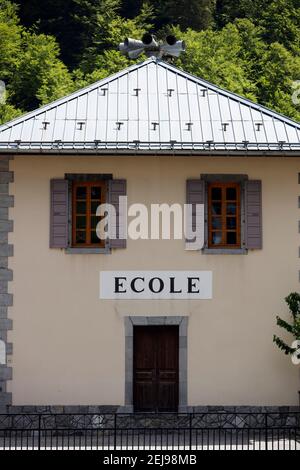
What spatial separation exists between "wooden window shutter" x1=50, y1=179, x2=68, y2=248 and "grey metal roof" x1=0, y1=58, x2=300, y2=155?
860mm

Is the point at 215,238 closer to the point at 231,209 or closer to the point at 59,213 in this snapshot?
the point at 231,209

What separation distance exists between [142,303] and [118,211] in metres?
1.89

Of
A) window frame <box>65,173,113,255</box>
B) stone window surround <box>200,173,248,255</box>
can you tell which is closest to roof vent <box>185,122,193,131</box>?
stone window surround <box>200,173,248,255</box>

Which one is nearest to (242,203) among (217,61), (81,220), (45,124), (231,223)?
(231,223)

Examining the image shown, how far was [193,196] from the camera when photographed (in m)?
25.7

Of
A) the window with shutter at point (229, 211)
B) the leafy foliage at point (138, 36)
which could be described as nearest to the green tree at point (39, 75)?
the leafy foliage at point (138, 36)

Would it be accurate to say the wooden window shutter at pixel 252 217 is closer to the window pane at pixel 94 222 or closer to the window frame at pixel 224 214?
the window frame at pixel 224 214

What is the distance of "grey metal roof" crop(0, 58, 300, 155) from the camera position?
2523 cm

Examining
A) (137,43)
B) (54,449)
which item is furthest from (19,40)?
(54,449)

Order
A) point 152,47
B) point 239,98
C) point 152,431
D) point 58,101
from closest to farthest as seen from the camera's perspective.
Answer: point 152,431
point 58,101
point 239,98
point 152,47

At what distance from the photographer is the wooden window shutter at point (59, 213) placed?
25578 millimetres

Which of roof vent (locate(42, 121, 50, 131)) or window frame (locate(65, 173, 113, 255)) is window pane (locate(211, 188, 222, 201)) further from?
roof vent (locate(42, 121, 50, 131))

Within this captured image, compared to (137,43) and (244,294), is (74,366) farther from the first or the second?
(137,43)
